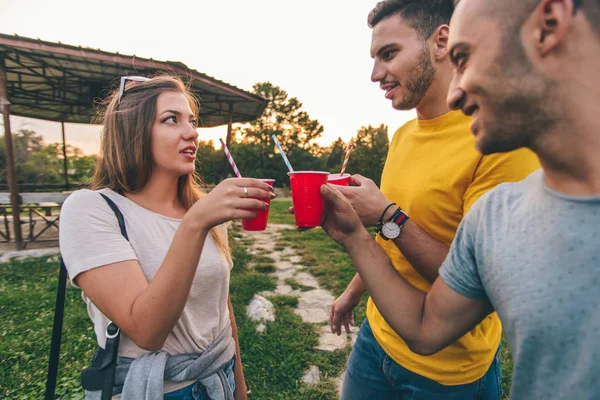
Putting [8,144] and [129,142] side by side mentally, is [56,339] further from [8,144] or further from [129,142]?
[8,144]

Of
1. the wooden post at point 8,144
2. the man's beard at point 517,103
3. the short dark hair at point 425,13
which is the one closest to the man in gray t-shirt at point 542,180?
the man's beard at point 517,103

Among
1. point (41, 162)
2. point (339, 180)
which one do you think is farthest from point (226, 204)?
point (41, 162)

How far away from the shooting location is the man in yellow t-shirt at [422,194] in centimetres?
155

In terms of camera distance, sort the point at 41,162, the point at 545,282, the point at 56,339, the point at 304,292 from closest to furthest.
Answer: the point at 545,282 → the point at 56,339 → the point at 304,292 → the point at 41,162

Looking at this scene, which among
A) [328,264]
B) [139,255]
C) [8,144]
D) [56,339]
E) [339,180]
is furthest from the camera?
[8,144]

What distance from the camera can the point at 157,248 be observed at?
62.9 inches

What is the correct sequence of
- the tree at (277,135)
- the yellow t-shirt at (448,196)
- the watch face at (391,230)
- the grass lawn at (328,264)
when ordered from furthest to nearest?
the tree at (277,135)
the grass lawn at (328,264)
the watch face at (391,230)
the yellow t-shirt at (448,196)

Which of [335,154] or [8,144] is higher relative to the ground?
[8,144]

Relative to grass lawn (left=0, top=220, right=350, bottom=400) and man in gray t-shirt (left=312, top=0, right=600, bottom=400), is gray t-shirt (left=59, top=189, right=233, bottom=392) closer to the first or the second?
man in gray t-shirt (left=312, top=0, right=600, bottom=400)

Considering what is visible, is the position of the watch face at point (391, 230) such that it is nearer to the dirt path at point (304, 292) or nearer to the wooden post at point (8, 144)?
the dirt path at point (304, 292)

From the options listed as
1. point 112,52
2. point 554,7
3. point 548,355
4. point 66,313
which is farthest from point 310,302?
point 112,52

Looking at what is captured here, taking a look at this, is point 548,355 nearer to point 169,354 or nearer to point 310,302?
point 169,354

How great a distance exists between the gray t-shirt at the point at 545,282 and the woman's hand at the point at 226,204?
83cm

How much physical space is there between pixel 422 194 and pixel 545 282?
82 cm
